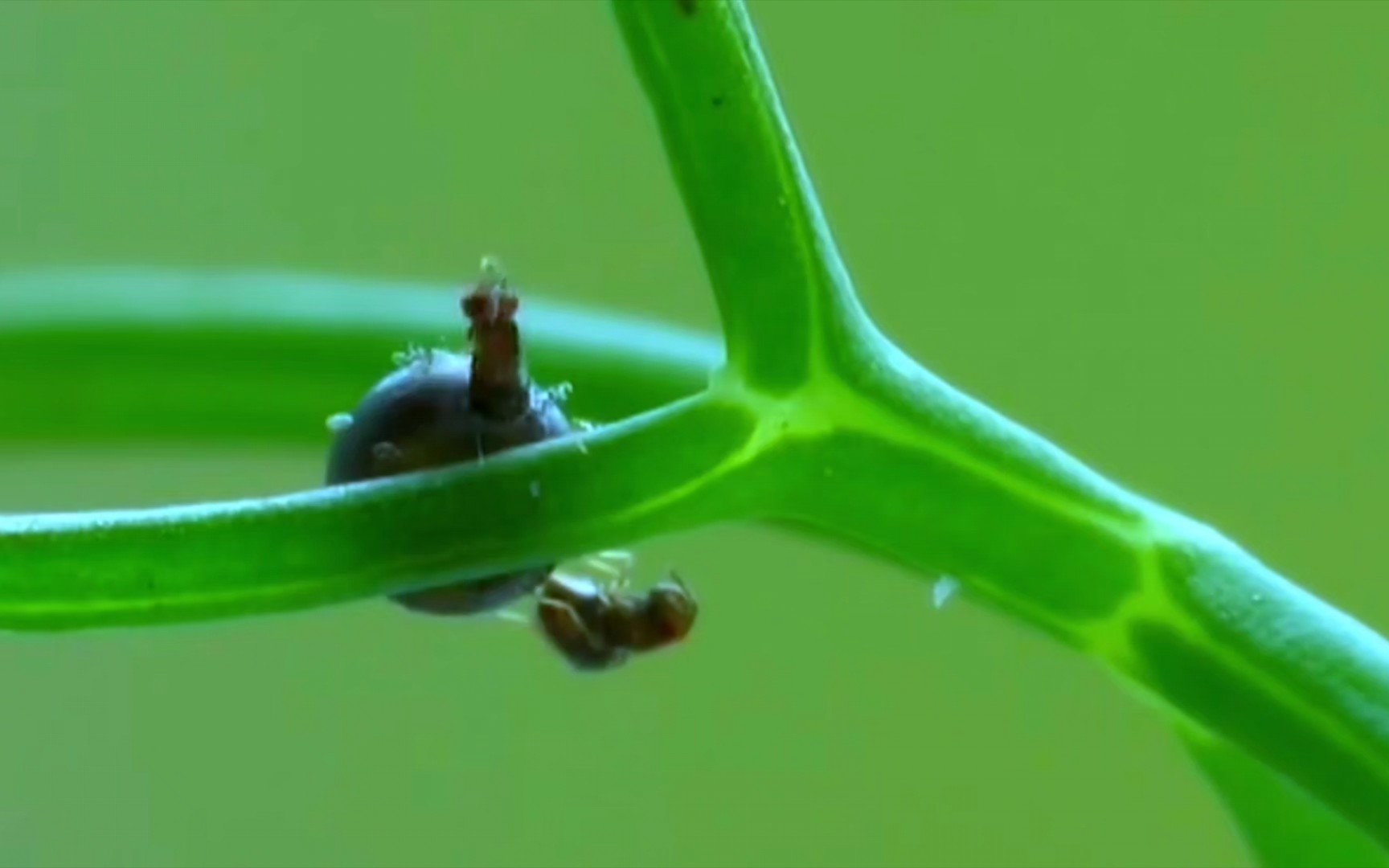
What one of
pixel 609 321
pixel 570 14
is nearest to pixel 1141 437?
pixel 570 14

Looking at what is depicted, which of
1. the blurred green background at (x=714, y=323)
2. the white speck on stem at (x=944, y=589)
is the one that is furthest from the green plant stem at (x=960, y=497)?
the blurred green background at (x=714, y=323)

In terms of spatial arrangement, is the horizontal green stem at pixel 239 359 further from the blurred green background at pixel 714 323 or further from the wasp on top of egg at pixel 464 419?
the blurred green background at pixel 714 323

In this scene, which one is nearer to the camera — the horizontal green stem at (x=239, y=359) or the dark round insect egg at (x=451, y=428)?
the dark round insect egg at (x=451, y=428)

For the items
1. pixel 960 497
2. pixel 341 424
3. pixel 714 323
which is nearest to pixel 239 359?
pixel 341 424

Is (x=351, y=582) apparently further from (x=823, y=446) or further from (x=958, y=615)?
(x=958, y=615)

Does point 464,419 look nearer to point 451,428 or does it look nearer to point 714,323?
point 451,428

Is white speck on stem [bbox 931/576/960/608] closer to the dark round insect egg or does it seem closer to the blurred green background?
the dark round insect egg

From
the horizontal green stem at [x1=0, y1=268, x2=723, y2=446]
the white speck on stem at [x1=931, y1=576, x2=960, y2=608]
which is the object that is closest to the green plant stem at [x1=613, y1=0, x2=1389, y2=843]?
the white speck on stem at [x1=931, y1=576, x2=960, y2=608]
